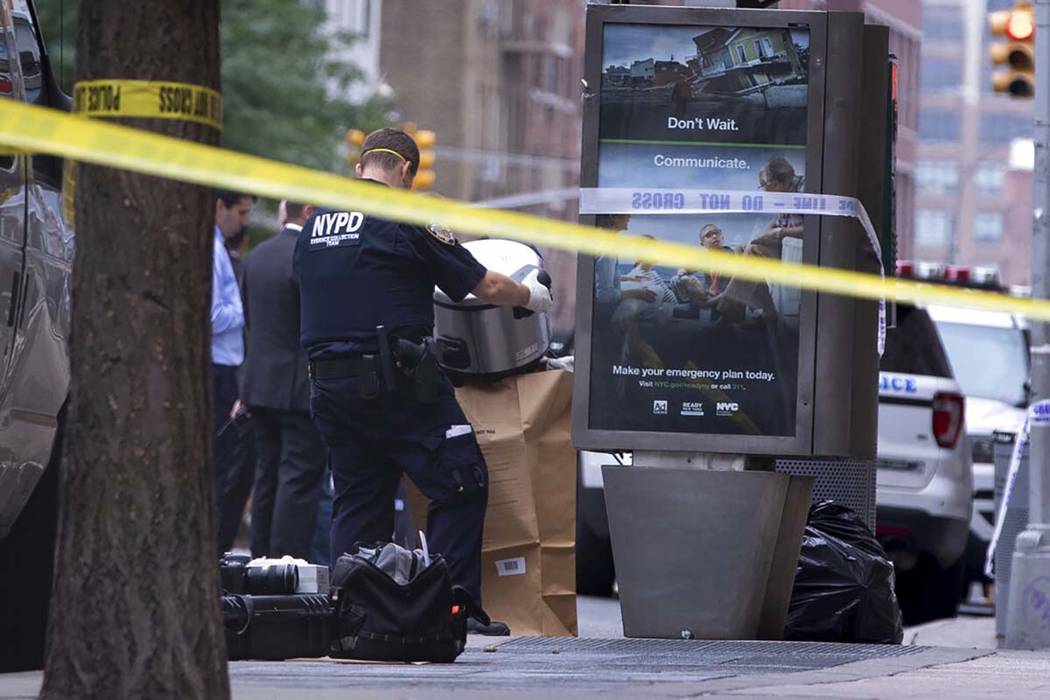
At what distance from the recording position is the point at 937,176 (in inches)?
6550

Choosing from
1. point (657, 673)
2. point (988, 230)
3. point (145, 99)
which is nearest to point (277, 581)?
point (657, 673)

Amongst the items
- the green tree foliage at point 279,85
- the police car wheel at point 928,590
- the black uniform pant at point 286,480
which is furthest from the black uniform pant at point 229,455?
the green tree foliage at point 279,85

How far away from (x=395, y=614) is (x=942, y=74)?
165744 millimetres

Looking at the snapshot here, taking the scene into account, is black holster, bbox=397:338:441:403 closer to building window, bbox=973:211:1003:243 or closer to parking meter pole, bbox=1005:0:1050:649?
parking meter pole, bbox=1005:0:1050:649

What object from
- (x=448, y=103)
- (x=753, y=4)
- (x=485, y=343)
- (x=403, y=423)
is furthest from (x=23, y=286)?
(x=448, y=103)

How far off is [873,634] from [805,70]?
6.99ft

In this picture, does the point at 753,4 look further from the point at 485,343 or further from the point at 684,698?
the point at 684,698

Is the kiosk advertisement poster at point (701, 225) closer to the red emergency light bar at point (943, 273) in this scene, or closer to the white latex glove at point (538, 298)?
the white latex glove at point (538, 298)

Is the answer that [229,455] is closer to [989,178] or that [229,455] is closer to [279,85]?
[279,85]

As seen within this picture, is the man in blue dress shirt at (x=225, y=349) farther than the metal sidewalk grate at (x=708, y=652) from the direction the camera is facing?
Yes

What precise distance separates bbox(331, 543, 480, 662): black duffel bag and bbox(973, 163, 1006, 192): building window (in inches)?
6227

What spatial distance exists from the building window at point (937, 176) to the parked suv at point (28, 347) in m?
159

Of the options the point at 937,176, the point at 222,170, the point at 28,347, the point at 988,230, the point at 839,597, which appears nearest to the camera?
the point at 222,170

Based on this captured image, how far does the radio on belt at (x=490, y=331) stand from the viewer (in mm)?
9211
